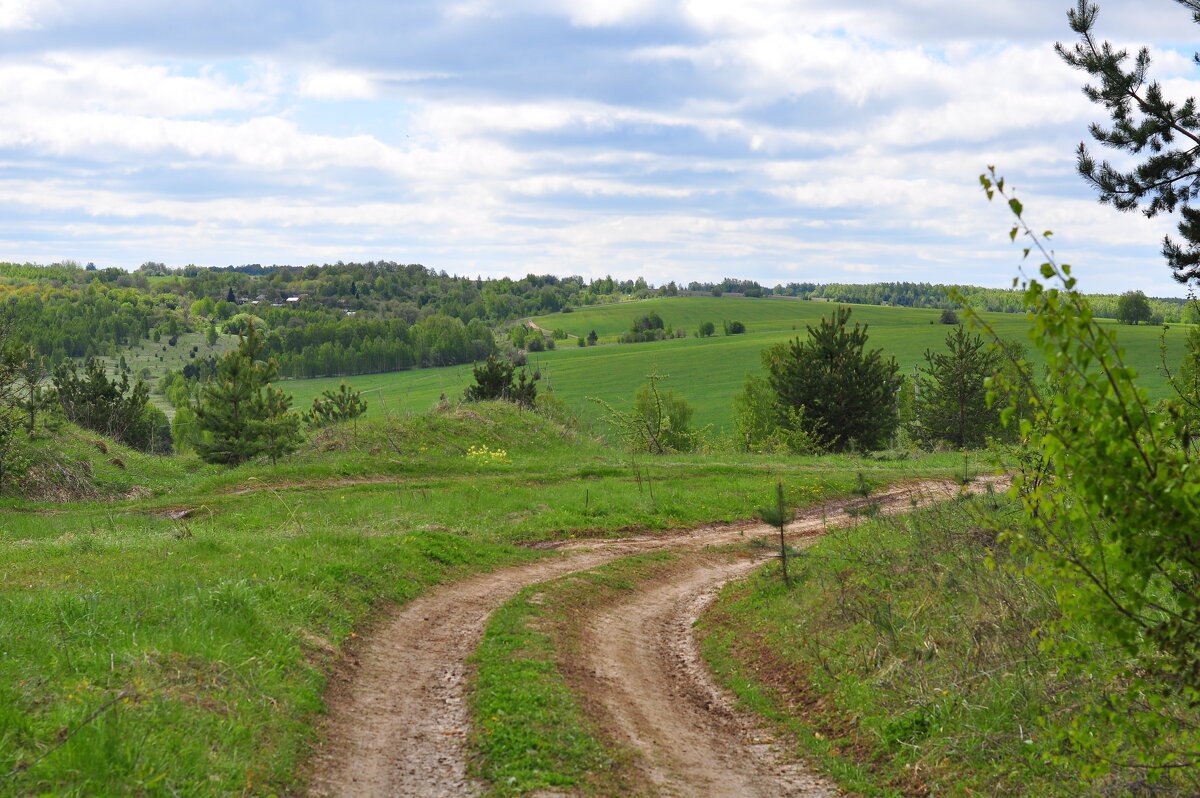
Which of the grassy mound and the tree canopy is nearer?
the grassy mound

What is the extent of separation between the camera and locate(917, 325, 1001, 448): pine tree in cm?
4032

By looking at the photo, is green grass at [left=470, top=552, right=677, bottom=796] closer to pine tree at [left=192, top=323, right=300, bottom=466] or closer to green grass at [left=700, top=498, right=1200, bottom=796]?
green grass at [left=700, top=498, right=1200, bottom=796]

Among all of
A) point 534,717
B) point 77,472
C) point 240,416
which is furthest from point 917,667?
point 240,416

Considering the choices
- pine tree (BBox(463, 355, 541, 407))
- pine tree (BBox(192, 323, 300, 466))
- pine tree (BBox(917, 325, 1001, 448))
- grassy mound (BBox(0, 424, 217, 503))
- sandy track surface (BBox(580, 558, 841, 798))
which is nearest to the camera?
sandy track surface (BBox(580, 558, 841, 798))

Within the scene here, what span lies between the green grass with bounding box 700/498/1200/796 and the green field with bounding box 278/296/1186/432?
83.3m

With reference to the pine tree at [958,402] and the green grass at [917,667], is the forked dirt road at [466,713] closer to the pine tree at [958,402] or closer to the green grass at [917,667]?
the green grass at [917,667]

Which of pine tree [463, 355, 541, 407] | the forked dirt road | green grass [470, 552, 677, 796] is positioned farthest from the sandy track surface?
pine tree [463, 355, 541, 407]

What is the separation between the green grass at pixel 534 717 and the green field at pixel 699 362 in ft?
275

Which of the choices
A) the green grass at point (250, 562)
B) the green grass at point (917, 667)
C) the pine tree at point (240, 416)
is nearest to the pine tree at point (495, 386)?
the green grass at point (250, 562)

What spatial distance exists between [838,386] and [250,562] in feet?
98.1

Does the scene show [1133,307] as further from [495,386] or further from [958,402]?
[495,386]

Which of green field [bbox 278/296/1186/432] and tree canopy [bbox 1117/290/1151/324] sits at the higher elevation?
tree canopy [bbox 1117/290/1151/324]

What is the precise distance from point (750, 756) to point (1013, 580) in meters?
3.80

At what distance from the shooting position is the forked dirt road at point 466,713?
7.38 m
